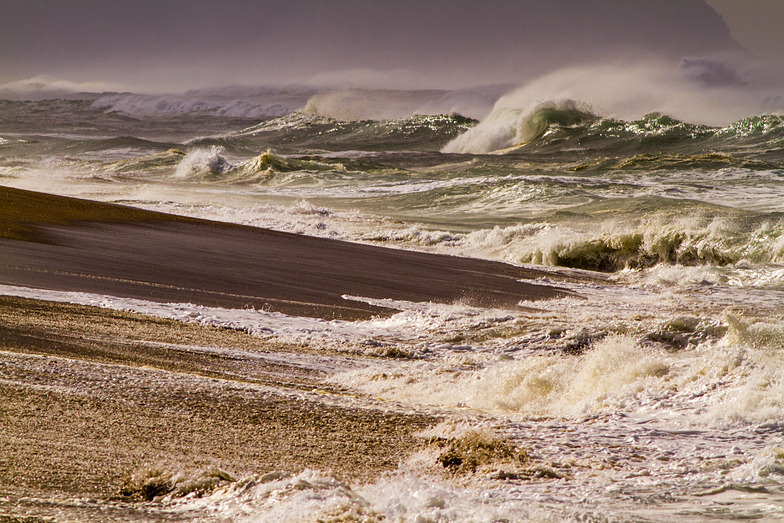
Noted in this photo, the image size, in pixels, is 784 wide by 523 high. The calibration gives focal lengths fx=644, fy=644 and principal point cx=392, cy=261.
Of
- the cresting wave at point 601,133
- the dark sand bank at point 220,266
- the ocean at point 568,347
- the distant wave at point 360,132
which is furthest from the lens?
the distant wave at point 360,132

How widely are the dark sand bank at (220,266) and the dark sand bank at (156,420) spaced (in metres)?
2.13

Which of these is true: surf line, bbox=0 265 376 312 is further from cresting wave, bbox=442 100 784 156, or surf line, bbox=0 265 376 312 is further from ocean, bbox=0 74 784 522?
cresting wave, bbox=442 100 784 156

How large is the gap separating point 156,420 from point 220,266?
17.9 ft

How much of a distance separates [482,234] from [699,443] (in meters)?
11.8

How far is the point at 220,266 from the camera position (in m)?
7.77

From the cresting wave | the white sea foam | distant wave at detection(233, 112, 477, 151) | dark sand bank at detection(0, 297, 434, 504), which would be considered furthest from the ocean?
distant wave at detection(233, 112, 477, 151)

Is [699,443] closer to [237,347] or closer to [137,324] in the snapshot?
[237,347]

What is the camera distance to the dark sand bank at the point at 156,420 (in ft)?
6.63

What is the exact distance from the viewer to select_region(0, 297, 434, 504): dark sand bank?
202 cm

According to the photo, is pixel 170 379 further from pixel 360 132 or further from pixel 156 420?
pixel 360 132

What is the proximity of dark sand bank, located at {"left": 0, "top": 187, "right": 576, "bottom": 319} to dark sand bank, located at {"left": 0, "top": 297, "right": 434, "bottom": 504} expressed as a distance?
2.13 metres

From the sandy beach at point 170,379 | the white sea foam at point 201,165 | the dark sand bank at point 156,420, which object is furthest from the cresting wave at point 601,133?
the dark sand bank at point 156,420

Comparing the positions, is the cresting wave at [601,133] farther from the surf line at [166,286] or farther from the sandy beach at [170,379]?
the surf line at [166,286]

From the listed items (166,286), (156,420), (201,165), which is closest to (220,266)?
(166,286)
